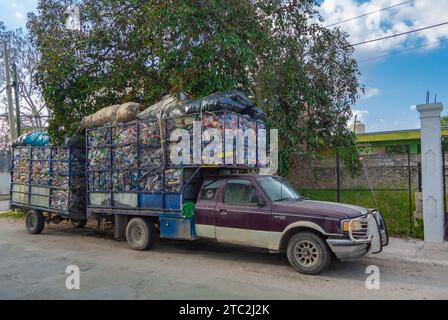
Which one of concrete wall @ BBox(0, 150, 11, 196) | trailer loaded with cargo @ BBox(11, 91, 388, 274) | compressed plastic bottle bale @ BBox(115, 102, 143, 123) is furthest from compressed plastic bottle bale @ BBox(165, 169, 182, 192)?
concrete wall @ BBox(0, 150, 11, 196)

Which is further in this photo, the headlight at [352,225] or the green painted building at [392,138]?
the green painted building at [392,138]

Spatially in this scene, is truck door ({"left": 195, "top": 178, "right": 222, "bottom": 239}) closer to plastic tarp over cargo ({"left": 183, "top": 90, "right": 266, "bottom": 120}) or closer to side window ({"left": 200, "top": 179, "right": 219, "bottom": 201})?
side window ({"left": 200, "top": 179, "right": 219, "bottom": 201})

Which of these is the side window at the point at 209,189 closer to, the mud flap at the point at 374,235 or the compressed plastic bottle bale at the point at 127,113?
the compressed plastic bottle bale at the point at 127,113

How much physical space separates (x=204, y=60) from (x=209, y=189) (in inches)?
162

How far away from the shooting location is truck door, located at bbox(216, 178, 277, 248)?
7348 millimetres

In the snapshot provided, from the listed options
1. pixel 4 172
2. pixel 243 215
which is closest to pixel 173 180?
pixel 243 215

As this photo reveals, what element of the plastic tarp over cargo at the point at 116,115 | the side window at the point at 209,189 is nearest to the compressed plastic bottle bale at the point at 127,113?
the plastic tarp over cargo at the point at 116,115

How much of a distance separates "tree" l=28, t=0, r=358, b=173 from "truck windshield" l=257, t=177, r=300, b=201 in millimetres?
3850

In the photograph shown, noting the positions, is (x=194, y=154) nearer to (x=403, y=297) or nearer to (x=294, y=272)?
(x=294, y=272)

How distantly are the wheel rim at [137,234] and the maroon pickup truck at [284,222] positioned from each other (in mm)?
1604

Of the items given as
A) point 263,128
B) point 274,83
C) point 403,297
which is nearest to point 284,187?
point 263,128

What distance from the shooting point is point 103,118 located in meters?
10.5

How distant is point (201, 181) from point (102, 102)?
6.19 metres

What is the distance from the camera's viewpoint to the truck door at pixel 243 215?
7.35 meters
